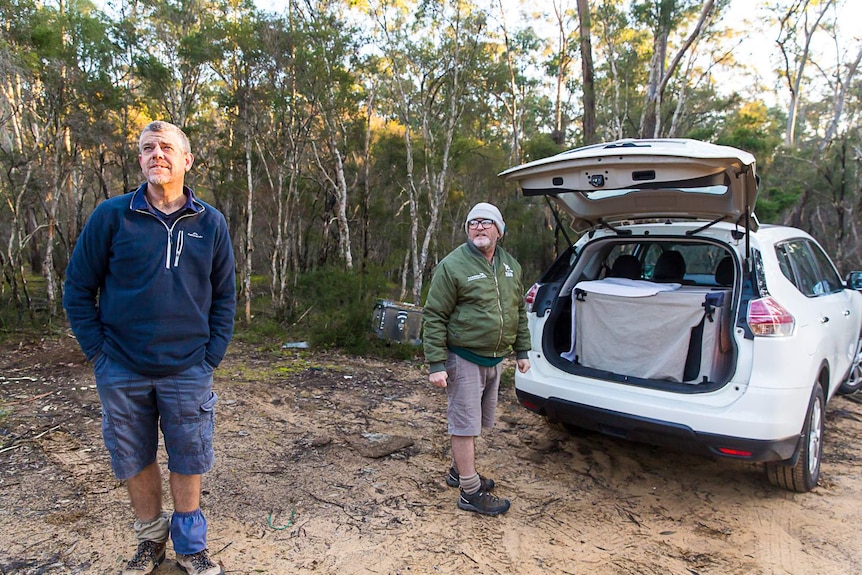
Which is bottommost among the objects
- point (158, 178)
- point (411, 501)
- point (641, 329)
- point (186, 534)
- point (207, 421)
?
point (411, 501)

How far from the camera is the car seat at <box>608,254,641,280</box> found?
4332 millimetres

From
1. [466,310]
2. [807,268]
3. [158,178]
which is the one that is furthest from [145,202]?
[807,268]

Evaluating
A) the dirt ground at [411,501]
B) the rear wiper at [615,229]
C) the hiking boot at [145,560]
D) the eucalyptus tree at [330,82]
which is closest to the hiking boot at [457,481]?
the dirt ground at [411,501]

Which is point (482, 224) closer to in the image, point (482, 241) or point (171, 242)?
point (482, 241)

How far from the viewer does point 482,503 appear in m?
3.09

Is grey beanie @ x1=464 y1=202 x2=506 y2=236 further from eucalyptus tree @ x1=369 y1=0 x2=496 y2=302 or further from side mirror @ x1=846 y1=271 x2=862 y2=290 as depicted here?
eucalyptus tree @ x1=369 y1=0 x2=496 y2=302

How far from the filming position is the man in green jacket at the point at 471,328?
9.84ft

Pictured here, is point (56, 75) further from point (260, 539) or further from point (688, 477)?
point (688, 477)

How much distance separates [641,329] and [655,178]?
105 centimetres

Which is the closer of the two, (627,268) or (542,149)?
(627,268)

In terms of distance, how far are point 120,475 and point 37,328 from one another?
6.52 m

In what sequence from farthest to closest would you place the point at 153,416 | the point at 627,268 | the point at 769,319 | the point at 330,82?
the point at 330,82
the point at 627,268
the point at 769,319
the point at 153,416

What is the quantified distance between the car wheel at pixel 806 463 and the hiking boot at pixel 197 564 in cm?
304

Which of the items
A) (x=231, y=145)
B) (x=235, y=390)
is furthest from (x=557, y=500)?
(x=231, y=145)
